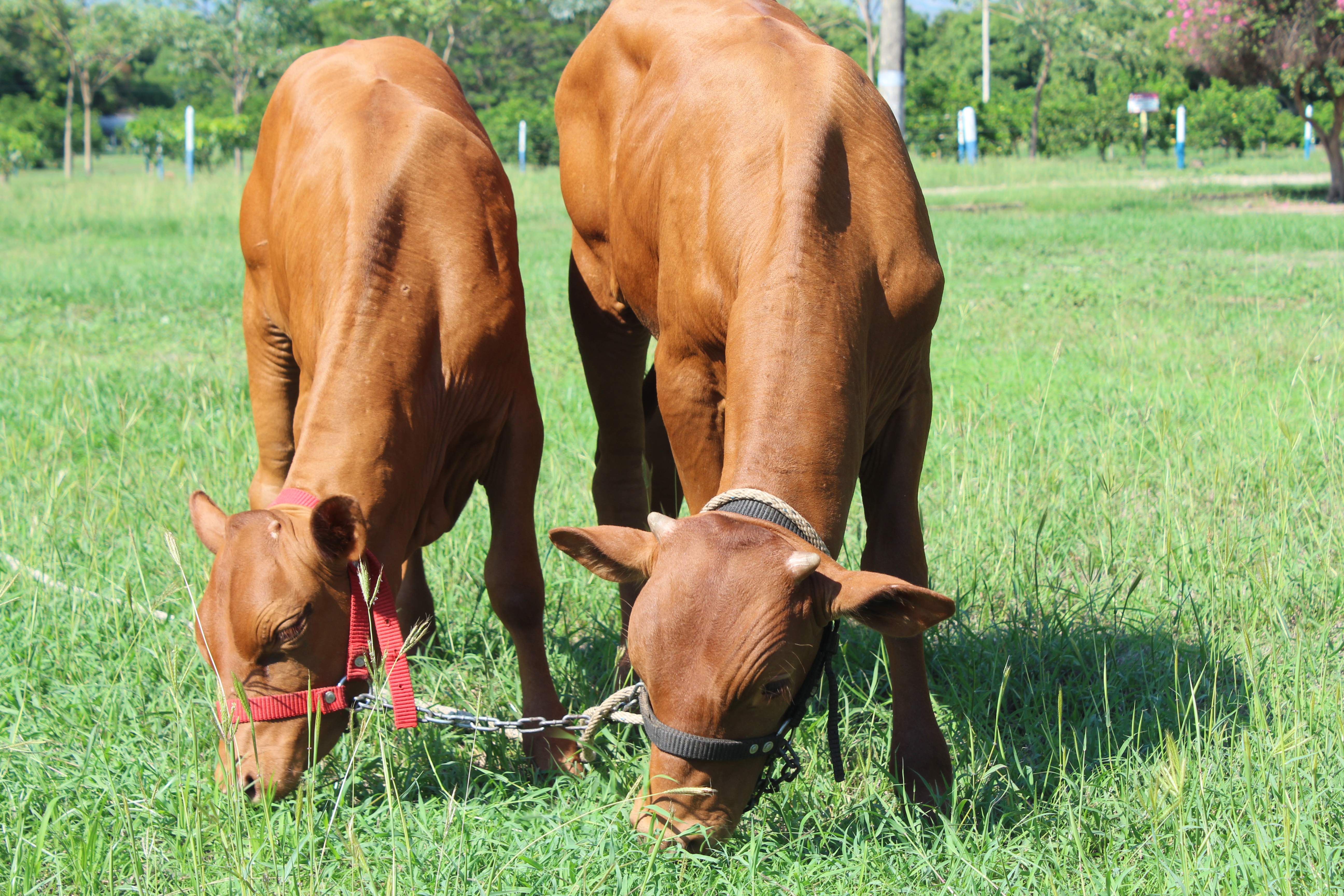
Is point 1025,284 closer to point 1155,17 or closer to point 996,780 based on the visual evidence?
point 996,780

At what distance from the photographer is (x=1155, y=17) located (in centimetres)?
5494

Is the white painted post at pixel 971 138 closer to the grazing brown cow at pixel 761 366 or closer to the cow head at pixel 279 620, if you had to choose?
the grazing brown cow at pixel 761 366

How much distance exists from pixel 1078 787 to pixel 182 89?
2809 inches

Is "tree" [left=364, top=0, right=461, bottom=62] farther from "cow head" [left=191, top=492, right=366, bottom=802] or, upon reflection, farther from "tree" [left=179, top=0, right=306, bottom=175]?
"cow head" [left=191, top=492, right=366, bottom=802]

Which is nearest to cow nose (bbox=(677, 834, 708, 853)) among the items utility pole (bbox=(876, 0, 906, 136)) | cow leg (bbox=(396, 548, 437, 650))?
cow leg (bbox=(396, 548, 437, 650))

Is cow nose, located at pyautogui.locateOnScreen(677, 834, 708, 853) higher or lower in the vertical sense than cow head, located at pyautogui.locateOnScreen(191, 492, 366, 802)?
lower

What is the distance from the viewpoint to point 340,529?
2.96 m

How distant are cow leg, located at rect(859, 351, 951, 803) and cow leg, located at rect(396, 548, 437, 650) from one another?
1885 mm

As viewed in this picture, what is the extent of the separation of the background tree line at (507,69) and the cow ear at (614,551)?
33938 mm

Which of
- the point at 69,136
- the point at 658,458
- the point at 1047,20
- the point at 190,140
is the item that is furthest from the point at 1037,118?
the point at 658,458

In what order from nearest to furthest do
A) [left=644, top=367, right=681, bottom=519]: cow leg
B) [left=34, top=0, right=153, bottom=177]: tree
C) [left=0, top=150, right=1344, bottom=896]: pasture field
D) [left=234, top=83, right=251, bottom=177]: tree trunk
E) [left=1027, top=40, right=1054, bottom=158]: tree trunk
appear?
[left=0, top=150, right=1344, bottom=896]: pasture field → [left=644, top=367, right=681, bottom=519]: cow leg → [left=234, top=83, right=251, bottom=177]: tree trunk → [left=1027, top=40, right=1054, bottom=158]: tree trunk → [left=34, top=0, right=153, bottom=177]: tree

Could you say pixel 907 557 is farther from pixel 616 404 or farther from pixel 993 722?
pixel 616 404

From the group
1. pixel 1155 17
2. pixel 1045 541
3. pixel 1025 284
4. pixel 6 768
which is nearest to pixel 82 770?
pixel 6 768

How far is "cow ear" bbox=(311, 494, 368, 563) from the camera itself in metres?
2.91
